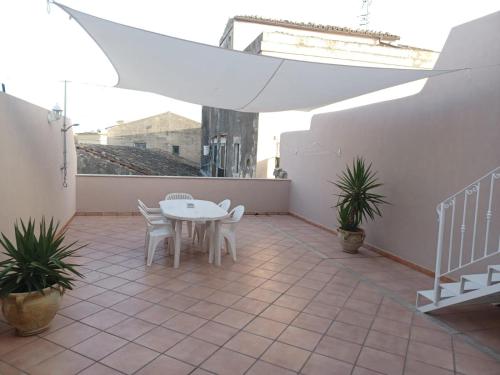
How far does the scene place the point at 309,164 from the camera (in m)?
8.23

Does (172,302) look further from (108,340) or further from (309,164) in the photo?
(309,164)

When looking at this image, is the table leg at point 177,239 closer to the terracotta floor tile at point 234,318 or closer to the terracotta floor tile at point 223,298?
the terracotta floor tile at point 223,298

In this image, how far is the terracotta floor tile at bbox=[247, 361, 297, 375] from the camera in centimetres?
243

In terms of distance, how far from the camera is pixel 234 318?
3.22 metres

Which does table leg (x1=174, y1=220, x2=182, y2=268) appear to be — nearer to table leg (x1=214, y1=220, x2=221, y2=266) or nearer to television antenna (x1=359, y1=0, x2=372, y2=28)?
table leg (x1=214, y1=220, x2=221, y2=266)

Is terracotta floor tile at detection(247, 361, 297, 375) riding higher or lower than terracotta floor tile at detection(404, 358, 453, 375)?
higher

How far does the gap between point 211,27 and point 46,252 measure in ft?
64.7

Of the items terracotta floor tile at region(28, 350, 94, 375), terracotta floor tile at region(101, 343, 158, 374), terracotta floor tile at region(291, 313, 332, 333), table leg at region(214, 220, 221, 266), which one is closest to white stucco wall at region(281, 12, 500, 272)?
terracotta floor tile at region(291, 313, 332, 333)

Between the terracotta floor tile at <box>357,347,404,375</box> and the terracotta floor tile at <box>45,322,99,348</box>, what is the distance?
6.91 ft

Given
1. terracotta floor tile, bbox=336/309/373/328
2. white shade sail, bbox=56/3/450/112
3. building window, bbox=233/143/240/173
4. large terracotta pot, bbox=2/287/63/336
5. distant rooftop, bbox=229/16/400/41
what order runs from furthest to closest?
1. distant rooftop, bbox=229/16/400/41
2. building window, bbox=233/143/240/173
3. white shade sail, bbox=56/3/450/112
4. terracotta floor tile, bbox=336/309/373/328
5. large terracotta pot, bbox=2/287/63/336

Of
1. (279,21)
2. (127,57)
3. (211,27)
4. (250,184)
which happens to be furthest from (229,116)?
(127,57)

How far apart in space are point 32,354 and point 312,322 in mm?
2220

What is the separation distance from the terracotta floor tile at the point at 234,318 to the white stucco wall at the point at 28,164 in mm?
2151

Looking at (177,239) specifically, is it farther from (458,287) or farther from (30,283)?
(458,287)
